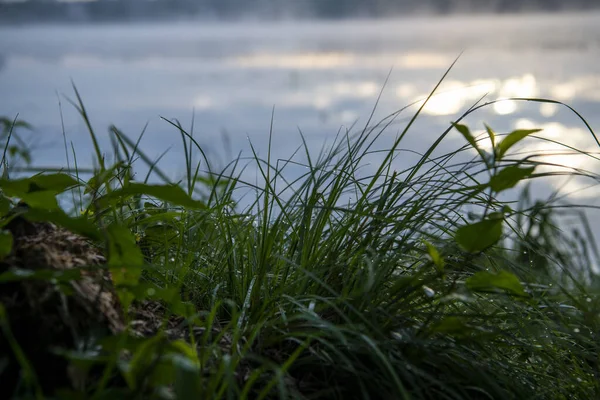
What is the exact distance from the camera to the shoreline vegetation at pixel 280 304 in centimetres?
70

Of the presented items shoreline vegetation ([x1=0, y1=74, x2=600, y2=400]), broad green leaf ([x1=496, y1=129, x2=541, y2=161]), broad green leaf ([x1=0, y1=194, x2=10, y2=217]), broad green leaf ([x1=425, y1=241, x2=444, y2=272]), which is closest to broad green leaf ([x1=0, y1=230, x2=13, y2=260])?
shoreline vegetation ([x1=0, y1=74, x2=600, y2=400])

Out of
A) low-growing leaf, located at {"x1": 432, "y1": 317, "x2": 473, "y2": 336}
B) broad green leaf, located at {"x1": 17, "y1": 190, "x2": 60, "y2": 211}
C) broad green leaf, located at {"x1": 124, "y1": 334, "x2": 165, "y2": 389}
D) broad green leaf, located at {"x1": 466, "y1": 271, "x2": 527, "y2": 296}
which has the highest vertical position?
broad green leaf, located at {"x1": 466, "y1": 271, "x2": 527, "y2": 296}

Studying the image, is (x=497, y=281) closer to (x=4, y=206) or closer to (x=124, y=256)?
(x=124, y=256)

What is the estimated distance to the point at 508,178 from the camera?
0.82m

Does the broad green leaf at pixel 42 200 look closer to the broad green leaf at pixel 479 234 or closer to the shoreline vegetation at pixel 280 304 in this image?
the shoreline vegetation at pixel 280 304

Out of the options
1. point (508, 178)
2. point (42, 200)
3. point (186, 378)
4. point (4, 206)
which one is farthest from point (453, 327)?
point (4, 206)

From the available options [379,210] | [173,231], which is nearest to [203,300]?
[173,231]

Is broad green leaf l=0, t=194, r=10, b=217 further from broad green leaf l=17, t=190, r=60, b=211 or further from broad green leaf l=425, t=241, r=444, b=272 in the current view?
broad green leaf l=425, t=241, r=444, b=272

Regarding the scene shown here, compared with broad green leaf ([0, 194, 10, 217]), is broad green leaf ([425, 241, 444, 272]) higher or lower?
higher

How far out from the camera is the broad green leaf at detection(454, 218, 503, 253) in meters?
0.79

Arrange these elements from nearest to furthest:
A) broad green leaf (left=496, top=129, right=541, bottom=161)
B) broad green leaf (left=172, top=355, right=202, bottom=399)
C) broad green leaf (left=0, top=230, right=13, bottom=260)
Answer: broad green leaf (left=172, top=355, right=202, bottom=399)
broad green leaf (left=0, top=230, right=13, bottom=260)
broad green leaf (left=496, top=129, right=541, bottom=161)

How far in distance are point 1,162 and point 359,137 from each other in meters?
0.70

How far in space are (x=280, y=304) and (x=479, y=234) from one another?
0.32 m

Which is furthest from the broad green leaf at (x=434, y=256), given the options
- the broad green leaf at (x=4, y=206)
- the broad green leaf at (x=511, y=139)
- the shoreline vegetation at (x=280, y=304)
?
the broad green leaf at (x=4, y=206)
